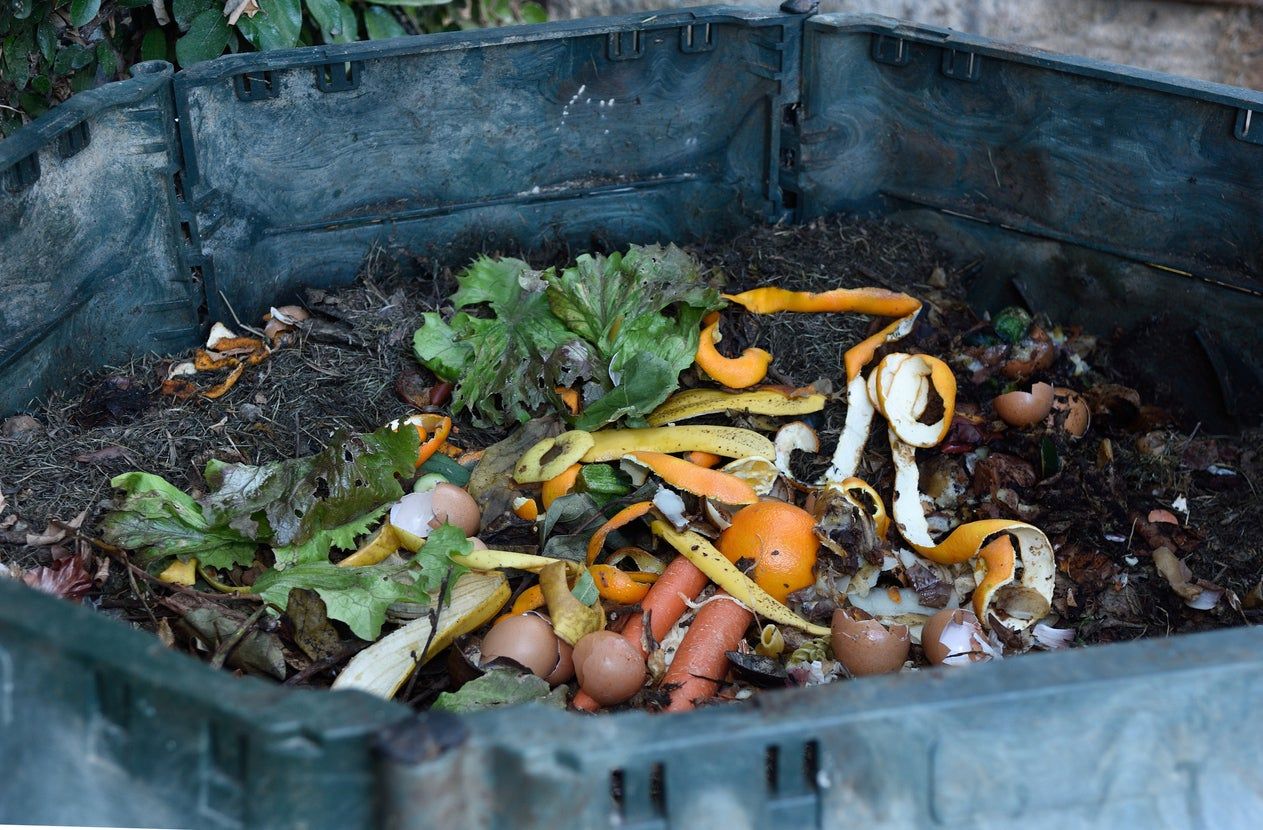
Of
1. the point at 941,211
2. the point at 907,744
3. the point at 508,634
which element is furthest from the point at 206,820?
the point at 941,211

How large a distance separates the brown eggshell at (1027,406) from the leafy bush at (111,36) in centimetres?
293

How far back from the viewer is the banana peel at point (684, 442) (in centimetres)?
362

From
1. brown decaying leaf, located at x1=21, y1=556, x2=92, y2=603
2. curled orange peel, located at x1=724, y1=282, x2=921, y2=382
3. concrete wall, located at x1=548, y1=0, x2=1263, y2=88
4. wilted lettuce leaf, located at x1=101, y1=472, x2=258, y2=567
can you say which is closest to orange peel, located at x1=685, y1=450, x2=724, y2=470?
curled orange peel, located at x1=724, y1=282, x2=921, y2=382

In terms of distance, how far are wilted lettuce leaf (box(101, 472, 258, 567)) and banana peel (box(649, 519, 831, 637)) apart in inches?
45.5

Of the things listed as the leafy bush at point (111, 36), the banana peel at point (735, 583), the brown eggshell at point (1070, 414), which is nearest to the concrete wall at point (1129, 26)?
the leafy bush at point (111, 36)

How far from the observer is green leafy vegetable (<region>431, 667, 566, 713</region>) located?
281 centimetres

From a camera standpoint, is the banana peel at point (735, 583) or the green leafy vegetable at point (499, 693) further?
the banana peel at point (735, 583)

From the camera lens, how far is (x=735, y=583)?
10.5 ft

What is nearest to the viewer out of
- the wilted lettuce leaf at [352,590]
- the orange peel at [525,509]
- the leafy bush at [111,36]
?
the wilted lettuce leaf at [352,590]

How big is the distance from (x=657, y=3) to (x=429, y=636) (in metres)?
4.67

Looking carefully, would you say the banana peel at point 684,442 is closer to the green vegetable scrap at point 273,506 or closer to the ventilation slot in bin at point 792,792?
the green vegetable scrap at point 273,506

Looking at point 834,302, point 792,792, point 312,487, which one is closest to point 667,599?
point 312,487

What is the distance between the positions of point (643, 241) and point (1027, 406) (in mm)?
1606

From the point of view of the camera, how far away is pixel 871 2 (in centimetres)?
656
